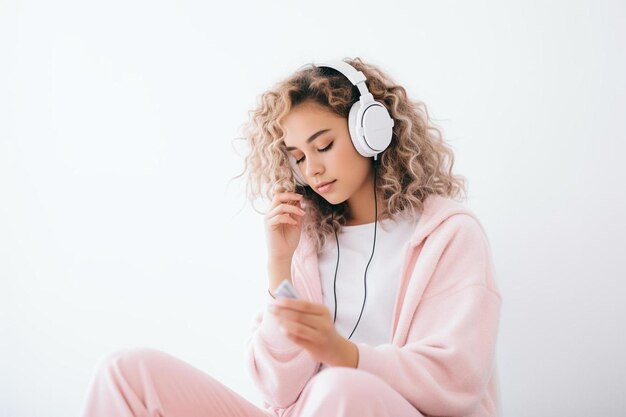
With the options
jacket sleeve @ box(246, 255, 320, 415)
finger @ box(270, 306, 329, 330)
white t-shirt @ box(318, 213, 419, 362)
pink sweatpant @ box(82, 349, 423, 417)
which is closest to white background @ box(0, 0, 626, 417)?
white t-shirt @ box(318, 213, 419, 362)

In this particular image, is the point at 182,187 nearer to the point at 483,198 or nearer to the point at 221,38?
the point at 221,38

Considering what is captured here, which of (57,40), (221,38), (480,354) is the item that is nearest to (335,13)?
(221,38)

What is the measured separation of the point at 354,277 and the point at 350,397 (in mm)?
535

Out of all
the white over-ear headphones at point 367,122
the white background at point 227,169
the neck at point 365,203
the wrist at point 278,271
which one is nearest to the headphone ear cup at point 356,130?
the white over-ear headphones at point 367,122

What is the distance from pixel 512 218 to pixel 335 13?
2.33ft

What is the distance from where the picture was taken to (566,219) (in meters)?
1.65

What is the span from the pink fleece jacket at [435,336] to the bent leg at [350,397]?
0.12 meters

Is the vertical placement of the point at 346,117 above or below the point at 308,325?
above

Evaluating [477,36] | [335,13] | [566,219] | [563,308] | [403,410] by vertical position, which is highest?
[335,13]

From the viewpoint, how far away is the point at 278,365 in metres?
1.33

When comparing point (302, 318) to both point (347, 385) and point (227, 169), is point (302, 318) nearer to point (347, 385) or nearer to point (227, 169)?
point (347, 385)

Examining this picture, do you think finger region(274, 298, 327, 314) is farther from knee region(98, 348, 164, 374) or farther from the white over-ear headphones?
the white over-ear headphones

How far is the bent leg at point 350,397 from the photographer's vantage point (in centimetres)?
95

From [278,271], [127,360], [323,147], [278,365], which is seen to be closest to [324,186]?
[323,147]
